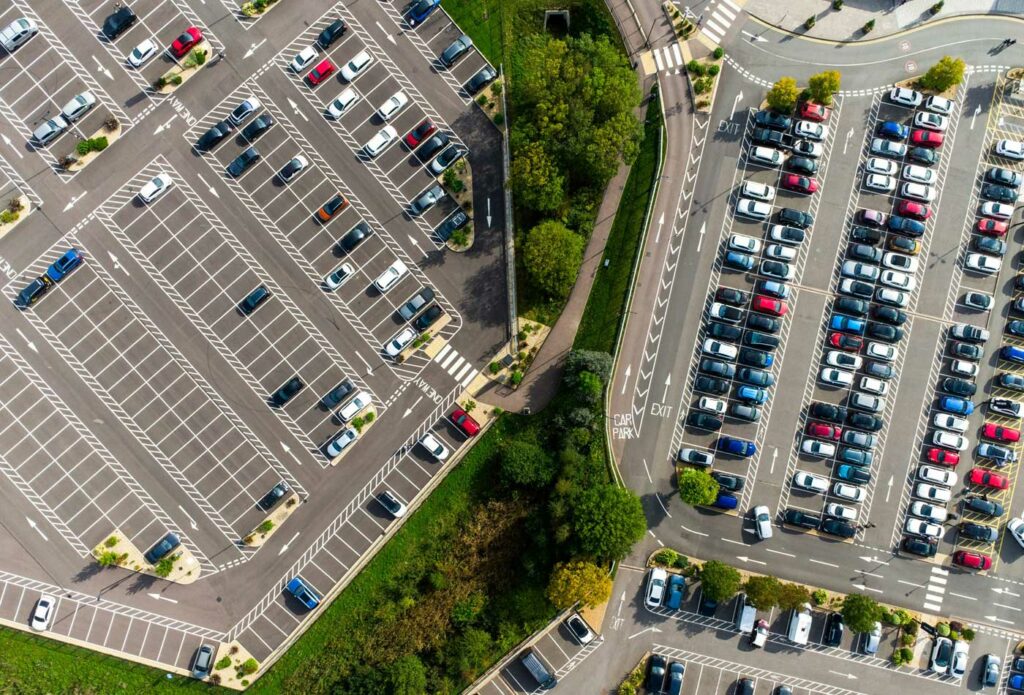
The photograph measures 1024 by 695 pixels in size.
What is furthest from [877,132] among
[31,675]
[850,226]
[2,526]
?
[31,675]

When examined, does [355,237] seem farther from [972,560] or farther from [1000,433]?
[972,560]

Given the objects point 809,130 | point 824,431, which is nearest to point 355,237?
point 809,130

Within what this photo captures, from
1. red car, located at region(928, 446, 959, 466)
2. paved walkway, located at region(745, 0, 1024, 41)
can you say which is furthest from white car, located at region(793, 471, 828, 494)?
paved walkway, located at region(745, 0, 1024, 41)

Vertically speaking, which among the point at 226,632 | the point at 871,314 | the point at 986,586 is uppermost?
the point at 871,314

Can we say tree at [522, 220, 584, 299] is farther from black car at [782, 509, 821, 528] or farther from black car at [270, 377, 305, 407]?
black car at [782, 509, 821, 528]

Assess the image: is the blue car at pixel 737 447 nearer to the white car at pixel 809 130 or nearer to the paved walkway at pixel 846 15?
the white car at pixel 809 130

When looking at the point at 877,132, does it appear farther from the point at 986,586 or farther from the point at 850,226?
the point at 986,586
